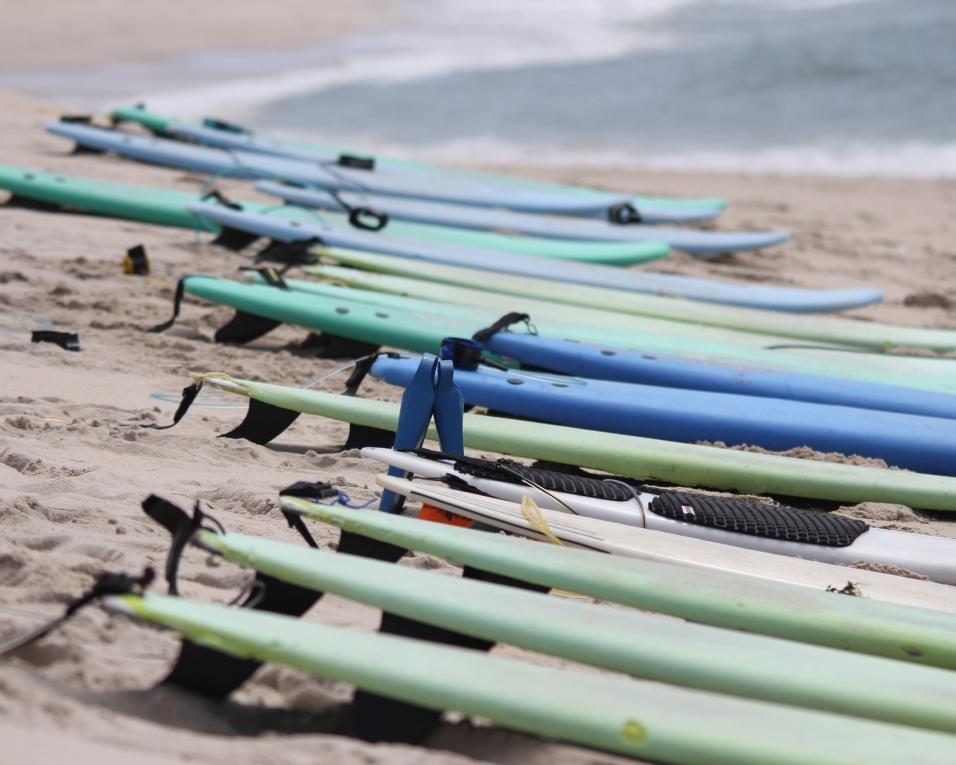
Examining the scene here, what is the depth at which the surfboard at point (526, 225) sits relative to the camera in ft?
21.4

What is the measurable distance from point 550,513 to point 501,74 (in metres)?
12.6

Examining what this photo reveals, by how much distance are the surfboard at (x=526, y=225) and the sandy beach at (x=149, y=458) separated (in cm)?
12

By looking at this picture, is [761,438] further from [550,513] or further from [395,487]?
[395,487]

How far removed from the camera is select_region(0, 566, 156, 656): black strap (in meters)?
1.91

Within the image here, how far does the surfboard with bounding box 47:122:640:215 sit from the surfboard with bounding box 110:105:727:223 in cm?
24

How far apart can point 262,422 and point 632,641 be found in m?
1.57

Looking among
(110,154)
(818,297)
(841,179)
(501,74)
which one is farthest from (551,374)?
(501,74)

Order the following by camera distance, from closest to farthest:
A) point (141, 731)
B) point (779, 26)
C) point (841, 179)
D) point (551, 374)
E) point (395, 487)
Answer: point (141, 731) → point (395, 487) → point (551, 374) → point (841, 179) → point (779, 26)

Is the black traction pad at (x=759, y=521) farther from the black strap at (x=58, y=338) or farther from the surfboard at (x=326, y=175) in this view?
the surfboard at (x=326, y=175)

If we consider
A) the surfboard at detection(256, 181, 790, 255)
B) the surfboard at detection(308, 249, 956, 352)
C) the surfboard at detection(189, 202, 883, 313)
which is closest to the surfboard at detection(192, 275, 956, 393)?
the surfboard at detection(308, 249, 956, 352)

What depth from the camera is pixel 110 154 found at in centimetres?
833

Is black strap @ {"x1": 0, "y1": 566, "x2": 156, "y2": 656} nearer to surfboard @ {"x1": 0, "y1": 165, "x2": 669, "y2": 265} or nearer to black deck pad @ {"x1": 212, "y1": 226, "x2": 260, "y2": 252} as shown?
black deck pad @ {"x1": 212, "y1": 226, "x2": 260, "y2": 252}

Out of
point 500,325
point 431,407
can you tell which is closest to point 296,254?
point 500,325

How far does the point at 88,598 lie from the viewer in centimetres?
193
